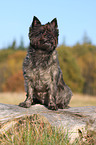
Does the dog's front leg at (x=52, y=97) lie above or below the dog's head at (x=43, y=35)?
below

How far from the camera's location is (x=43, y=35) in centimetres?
518

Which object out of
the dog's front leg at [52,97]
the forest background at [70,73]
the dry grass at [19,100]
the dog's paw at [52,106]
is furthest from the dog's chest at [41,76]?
the dry grass at [19,100]

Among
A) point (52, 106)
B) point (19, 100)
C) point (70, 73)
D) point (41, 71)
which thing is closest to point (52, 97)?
point (52, 106)

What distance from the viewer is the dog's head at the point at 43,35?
17.1ft

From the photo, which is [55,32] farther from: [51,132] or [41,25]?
[51,132]

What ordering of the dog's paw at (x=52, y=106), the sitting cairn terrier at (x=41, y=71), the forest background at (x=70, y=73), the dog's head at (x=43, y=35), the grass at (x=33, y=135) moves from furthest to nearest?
the forest background at (x=70, y=73) < the dog's paw at (x=52, y=106) < the sitting cairn terrier at (x=41, y=71) < the dog's head at (x=43, y=35) < the grass at (x=33, y=135)

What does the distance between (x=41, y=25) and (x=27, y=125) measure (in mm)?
2581

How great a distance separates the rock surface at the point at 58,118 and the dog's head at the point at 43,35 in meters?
1.68

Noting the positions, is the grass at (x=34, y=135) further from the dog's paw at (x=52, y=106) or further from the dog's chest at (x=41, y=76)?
the dog's chest at (x=41, y=76)

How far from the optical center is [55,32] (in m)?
5.47

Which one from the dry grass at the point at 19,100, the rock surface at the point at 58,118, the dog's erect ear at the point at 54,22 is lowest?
the dry grass at the point at 19,100

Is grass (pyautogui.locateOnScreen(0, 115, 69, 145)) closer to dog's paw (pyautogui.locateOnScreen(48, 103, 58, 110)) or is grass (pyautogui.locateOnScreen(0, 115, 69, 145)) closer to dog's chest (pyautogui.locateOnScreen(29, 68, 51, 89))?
dog's paw (pyautogui.locateOnScreen(48, 103, 58, 110))

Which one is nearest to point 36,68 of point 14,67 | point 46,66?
point 46,66

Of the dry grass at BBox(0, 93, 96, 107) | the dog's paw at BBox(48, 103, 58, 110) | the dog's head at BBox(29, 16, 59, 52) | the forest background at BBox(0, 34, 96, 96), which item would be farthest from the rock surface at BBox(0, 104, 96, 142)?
the dry grass at BBox(0, 93, 96, 107)
